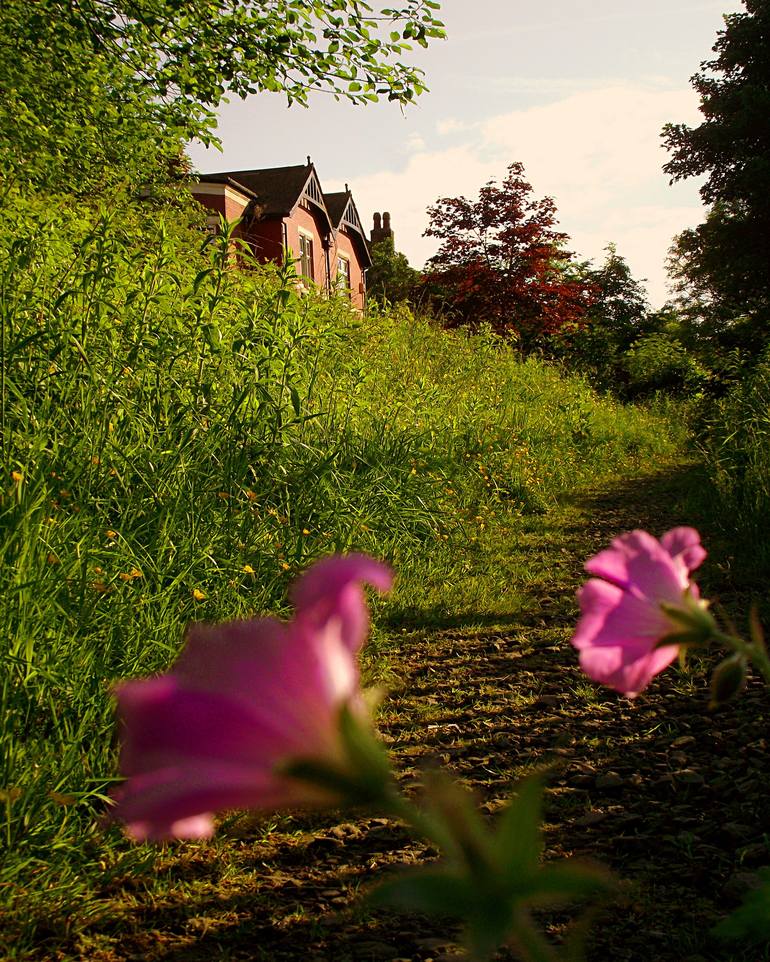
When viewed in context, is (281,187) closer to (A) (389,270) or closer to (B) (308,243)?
(B) (308,243)

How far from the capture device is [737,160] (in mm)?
12883

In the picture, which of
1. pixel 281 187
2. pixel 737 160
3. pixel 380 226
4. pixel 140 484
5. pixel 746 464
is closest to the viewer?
pixel 140 484

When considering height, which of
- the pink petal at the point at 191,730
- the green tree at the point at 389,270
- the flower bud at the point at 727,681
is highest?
the green tree at the point at 389,270

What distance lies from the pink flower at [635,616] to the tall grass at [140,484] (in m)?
1.10

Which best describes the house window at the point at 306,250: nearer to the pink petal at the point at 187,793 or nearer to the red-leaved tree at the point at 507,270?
the red-leaved tree at the point at 507,270

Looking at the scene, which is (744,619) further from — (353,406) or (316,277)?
(316,277)

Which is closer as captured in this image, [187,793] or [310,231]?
[187,793]

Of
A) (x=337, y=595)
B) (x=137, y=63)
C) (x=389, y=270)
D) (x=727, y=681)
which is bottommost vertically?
(x=727, y=681)

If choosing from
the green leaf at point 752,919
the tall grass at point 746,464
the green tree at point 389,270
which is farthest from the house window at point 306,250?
the green leaf at point 752,919

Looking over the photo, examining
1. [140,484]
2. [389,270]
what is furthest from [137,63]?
[389,270]

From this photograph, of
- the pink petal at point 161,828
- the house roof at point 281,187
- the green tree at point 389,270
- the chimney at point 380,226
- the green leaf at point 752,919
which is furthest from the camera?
the chimney at point 380,226

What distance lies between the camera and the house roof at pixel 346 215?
33750mm

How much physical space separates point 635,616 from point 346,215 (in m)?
35.8

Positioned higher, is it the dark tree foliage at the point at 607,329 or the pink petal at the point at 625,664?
the dark tree foliage at the point at 607,329
